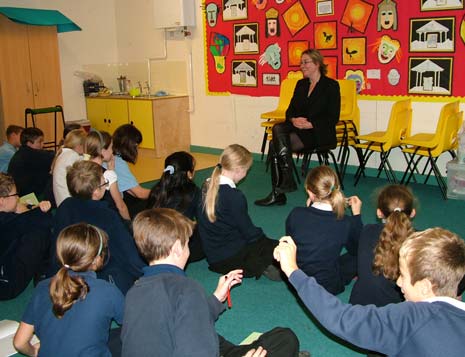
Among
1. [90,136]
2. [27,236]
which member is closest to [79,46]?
[90,136]

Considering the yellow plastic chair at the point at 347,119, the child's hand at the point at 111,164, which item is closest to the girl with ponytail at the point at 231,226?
the child's hand at the point at 111,164

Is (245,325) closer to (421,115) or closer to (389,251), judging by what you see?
(389,251)

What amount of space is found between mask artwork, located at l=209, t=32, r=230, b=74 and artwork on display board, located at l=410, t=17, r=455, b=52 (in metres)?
2.61

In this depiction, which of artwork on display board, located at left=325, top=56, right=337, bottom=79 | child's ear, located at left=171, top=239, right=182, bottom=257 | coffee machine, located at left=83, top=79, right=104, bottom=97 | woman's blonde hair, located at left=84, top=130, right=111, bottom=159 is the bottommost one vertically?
child's ear, located at left=171, top=239, right=182, bottom=257

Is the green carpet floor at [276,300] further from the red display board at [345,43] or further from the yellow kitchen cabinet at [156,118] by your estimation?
the yellow kitchen cabinet at [156,118]

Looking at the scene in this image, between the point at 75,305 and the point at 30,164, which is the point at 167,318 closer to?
the point at 75,305

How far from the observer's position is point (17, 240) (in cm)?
305

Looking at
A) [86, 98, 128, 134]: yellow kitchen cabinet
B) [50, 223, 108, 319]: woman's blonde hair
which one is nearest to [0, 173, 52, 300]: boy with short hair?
[50, 223, 108, 319]: woman's blonde hair

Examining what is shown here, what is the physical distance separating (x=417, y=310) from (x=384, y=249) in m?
0.98

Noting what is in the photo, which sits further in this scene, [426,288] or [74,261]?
[74,261]

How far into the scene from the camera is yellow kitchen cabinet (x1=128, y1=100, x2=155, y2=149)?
24.6ft

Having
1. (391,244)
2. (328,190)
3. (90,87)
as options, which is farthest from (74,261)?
(90,87)

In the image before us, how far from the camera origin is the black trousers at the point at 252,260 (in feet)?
10.7

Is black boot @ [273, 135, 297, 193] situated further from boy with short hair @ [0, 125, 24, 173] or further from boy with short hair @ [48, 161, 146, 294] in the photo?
boy with short hair @ [0, 125, 24, 173]
